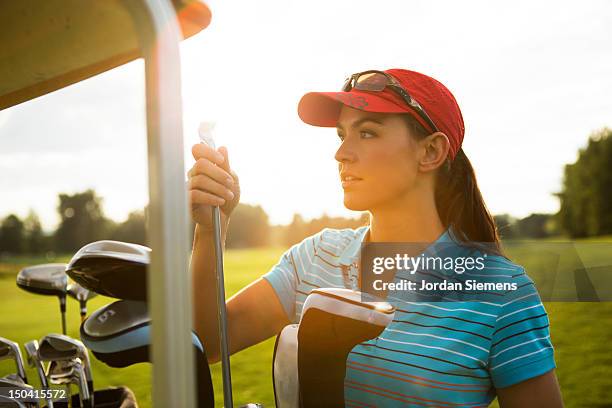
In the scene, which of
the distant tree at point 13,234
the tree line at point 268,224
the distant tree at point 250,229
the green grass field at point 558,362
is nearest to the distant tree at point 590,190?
the tree line at point 268,224

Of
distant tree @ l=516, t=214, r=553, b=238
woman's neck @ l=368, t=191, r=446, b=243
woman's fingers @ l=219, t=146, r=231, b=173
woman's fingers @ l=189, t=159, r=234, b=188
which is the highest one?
woman's fingers @ l=219, t=146, r=231, b=173

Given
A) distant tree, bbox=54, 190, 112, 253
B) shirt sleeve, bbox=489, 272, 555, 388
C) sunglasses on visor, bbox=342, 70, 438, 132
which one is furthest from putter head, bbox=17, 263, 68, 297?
distant tree, bbox=54, 190, 112, 253

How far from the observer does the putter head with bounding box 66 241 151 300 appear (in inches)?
35.8

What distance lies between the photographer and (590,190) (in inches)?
1305

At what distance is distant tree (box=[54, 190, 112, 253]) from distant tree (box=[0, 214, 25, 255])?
186 cm

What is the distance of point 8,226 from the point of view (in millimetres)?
28922

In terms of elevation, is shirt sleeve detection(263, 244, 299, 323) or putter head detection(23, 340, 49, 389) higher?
shirt sleeve detection(263, 244, 299, 323)

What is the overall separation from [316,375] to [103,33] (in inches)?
29.3

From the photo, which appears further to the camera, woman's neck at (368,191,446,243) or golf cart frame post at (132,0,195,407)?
woman's neck at (368,191,446,243)

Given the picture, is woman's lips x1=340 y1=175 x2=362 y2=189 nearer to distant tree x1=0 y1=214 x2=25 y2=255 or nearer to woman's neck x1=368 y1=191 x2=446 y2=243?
woman's neck x1=368 y1=191 x2=446 y2=243

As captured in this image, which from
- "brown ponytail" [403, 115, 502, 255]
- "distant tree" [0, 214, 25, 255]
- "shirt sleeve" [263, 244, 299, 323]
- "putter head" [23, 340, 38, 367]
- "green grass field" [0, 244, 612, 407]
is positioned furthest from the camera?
"distant tree" [0, 214, 25, 255]

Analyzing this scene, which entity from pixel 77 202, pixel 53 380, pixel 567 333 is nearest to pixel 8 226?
pixel 77 202

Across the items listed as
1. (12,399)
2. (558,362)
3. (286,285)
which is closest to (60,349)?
(12,399)

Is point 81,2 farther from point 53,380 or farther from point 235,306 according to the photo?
point 53,380
